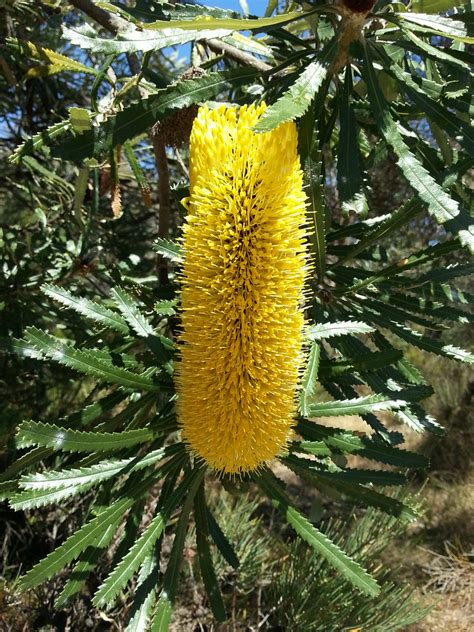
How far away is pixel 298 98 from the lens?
2.27 ft

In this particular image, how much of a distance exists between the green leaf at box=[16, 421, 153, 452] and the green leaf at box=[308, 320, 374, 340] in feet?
1.07

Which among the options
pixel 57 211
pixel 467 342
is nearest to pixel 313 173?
pixel 57 211

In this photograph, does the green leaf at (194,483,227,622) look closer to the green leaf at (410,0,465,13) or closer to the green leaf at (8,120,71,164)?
the green leaf at (8,120,71,164)

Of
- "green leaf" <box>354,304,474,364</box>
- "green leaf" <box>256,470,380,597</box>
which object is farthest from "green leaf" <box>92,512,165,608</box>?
"green leaf" <box>354,304,474,364</box>

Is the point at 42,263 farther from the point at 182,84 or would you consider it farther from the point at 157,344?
the point at 182,84

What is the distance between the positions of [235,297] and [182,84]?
0.35 metres

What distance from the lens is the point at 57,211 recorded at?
82.8 inches

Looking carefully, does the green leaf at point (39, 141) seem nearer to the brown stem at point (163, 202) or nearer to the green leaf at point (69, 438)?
the brown stem at point (163, 202)

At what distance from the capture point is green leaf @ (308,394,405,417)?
2.87ft

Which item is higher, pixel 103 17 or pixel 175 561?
pixel 103 17

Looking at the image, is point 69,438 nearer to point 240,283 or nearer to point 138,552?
point 138,552

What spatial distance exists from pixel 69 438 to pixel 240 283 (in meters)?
0.35

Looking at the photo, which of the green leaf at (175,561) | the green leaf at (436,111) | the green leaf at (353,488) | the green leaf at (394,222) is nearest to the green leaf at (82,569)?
the green leaf at (175,561)

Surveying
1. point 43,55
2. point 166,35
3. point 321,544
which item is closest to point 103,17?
point 43,55
